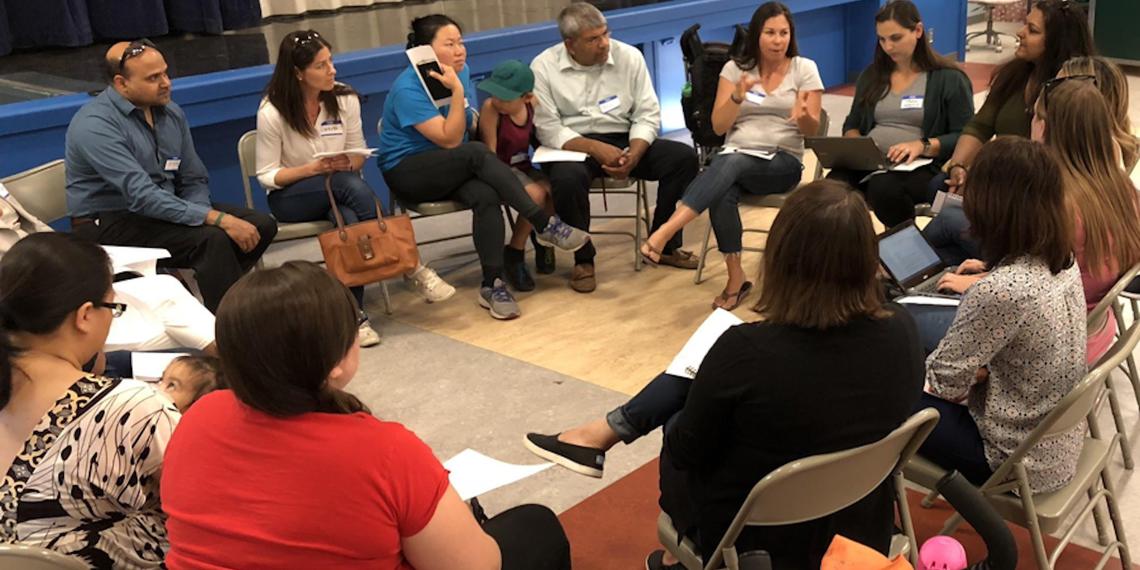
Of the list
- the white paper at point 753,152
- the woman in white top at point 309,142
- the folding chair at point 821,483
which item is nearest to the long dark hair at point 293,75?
the woman in white top at point 309,142

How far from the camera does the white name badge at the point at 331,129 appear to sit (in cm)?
419

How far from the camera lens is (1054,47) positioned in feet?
12.7

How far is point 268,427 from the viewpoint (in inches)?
56.6

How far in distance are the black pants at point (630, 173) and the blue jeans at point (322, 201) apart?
0.79 m

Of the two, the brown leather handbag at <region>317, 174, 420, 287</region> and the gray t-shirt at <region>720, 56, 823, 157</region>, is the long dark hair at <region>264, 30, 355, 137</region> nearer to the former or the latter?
the brown leather handbag at <region>317, 174, 420, 287</region>

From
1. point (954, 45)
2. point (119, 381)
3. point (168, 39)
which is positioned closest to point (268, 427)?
point (119, 381)

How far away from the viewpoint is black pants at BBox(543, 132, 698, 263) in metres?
4.39

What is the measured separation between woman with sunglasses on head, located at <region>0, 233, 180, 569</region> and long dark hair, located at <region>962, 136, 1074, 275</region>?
1666 mm

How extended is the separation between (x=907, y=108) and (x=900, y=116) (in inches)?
1.8

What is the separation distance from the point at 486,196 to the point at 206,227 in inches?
43.3

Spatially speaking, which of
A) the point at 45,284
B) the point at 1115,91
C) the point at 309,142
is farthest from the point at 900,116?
the point at 45,284

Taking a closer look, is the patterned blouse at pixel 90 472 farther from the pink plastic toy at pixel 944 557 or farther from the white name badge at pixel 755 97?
the white name badge at pixel 755 97

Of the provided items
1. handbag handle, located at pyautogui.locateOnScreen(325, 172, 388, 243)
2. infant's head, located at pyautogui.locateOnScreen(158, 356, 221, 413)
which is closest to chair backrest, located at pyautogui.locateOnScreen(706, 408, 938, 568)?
infant's head, located at pyautogui.locateOnScreen(158, 356, 221, 413)

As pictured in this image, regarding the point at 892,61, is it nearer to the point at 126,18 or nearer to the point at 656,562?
the point at 656,562
